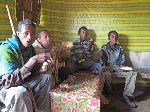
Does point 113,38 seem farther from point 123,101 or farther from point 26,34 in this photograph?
point 26,34

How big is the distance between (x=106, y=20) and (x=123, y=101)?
209 cm

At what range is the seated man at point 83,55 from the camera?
5.58 meters

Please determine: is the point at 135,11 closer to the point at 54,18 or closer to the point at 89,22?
the point at 89,22

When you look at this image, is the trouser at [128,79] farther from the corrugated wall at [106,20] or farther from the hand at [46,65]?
the hand at [46,65]

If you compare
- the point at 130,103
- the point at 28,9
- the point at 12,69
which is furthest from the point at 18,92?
the point at 130,103

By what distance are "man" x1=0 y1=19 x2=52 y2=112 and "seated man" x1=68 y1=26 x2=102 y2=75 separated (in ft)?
6.36

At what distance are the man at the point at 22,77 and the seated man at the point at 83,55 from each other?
1938 mm

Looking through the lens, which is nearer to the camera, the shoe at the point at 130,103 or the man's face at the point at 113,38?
the shoe at the point at 130,103

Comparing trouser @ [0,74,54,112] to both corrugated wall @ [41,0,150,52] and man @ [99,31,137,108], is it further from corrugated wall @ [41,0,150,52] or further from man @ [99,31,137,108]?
corrugated wall @ [41,0,150,52]

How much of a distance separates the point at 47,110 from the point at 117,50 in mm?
2996

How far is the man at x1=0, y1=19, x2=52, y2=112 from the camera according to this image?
297 cm

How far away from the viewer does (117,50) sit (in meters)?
6.00

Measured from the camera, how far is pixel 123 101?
5.35m

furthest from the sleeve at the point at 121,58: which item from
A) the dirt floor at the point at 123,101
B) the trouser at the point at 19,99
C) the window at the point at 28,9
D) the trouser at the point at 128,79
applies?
the trouser at the point at 19,99
